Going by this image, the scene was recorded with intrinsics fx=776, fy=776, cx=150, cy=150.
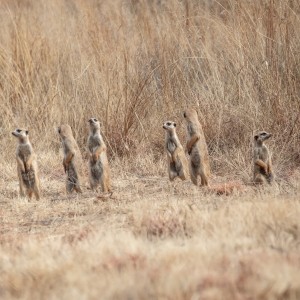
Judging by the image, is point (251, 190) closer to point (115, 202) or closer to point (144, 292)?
point (115, 202)

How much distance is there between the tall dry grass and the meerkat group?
57 centimetres

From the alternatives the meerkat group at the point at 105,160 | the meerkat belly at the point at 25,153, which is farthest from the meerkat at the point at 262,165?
the meerkat belly at the point at 25,153

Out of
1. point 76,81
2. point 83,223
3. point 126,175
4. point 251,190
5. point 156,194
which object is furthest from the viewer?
point 76,81

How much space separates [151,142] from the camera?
10.1 meters

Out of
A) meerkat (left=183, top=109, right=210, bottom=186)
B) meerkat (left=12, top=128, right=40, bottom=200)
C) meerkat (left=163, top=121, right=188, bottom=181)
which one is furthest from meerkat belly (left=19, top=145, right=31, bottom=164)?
meerkat (left=183, top=109, right=210, bottom=186)

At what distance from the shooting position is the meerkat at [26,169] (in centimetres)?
835

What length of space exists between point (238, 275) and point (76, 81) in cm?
660

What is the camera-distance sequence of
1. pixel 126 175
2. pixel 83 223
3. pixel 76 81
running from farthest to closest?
pixel 76 81, pixel 126 175, pixel 83 223

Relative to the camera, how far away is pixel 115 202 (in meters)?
7.68

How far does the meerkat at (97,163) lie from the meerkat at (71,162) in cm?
16

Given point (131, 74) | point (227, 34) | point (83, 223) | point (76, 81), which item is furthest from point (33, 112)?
point (83, 223)

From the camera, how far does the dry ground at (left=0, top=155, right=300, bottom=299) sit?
177 inches

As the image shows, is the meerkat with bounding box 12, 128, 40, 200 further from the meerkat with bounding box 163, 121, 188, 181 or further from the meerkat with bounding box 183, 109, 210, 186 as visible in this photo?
the meerkat with bounding box 183, 109, 210, 186

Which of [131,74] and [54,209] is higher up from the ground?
[131,74]
